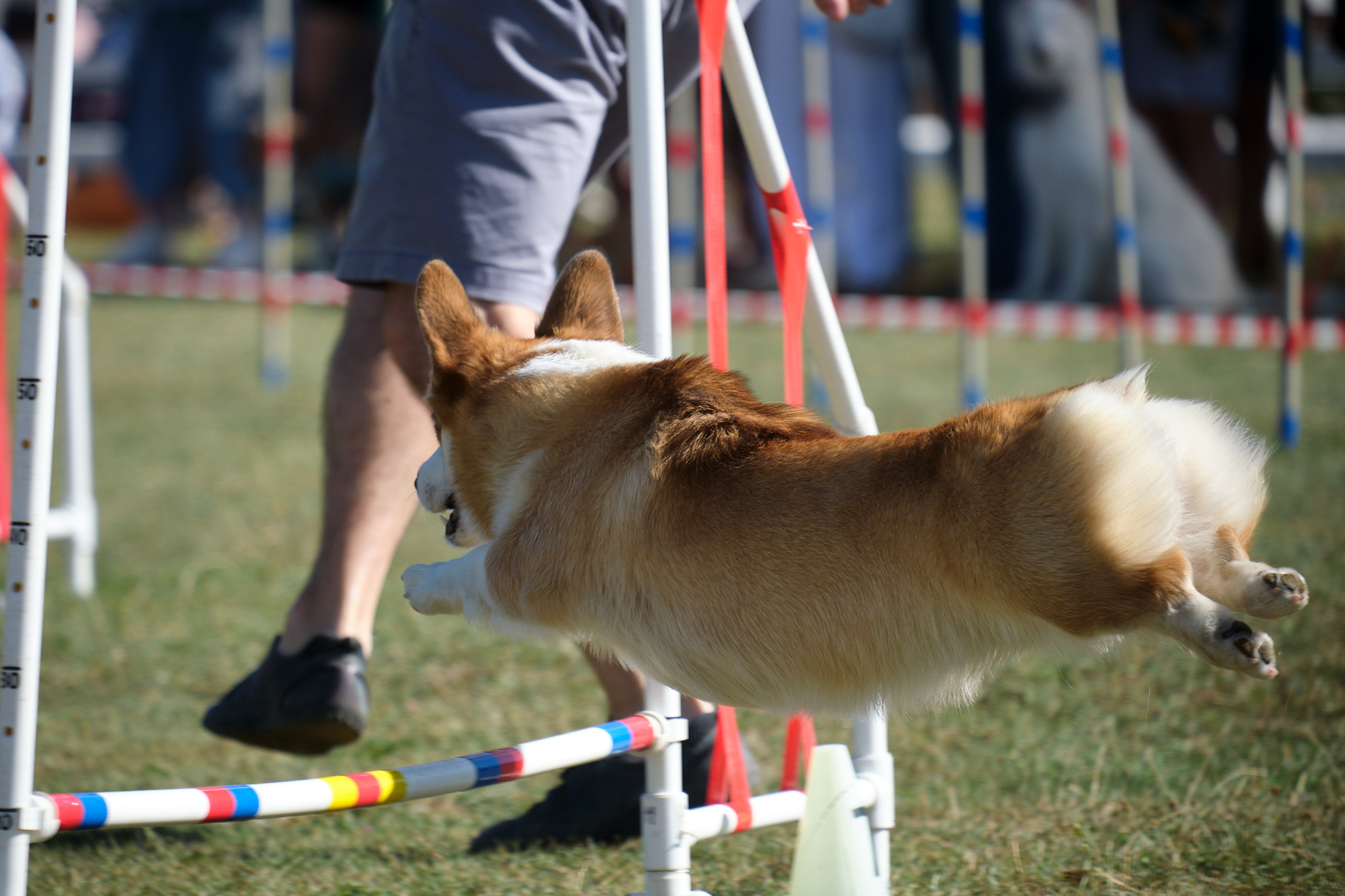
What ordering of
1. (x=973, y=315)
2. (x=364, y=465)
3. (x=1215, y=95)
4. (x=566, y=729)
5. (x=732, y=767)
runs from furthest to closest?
(x=1215, y=95), (x=973, y=315), (x=566, y=729), (x=364, y=465), (x=732, y=767)

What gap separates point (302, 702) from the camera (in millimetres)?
2477

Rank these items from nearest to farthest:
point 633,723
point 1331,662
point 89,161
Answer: point 633,723, point 1331,662, point 89,161

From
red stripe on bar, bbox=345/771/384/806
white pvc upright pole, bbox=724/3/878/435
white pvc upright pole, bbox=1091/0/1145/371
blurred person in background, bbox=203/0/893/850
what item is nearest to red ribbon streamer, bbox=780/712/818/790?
blurred person in background, bbox=203/0/893/850

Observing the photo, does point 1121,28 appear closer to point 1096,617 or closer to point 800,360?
point 800,360

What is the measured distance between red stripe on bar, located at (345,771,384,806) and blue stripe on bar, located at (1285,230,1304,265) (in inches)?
229

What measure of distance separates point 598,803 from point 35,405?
1400mm

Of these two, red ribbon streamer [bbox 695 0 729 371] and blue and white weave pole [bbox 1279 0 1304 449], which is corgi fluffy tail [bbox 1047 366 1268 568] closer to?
red ribbon streamer [bbox 695 0 729 371]

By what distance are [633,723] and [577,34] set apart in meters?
1.24

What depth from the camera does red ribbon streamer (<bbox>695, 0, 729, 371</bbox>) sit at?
200 centimetres

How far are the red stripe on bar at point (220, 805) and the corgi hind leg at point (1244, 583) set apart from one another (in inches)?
46.9

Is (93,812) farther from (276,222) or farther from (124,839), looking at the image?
(276,222)

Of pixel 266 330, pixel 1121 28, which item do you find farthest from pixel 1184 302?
pixel 266 330

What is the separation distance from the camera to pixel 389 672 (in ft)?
11.8

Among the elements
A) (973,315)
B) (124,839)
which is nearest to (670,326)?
(124,839)
